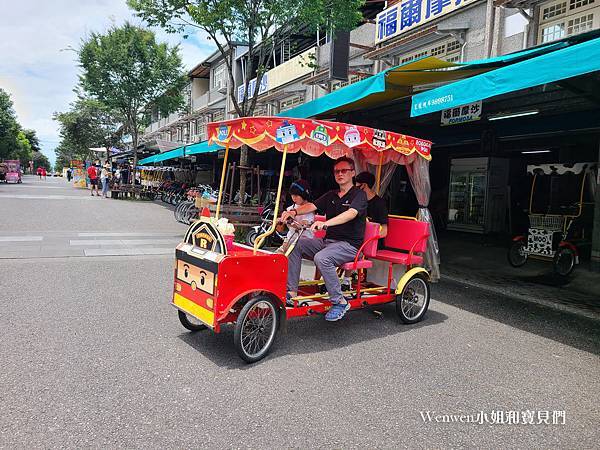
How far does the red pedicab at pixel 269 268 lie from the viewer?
3854 mm

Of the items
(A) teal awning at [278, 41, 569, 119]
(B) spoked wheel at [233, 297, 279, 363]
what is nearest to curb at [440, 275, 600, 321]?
(A) teal awning at [278, 41, 569, 119]

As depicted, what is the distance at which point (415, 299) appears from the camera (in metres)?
5.42

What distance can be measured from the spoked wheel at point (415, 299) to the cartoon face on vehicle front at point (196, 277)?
237cm

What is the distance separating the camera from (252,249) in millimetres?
4324

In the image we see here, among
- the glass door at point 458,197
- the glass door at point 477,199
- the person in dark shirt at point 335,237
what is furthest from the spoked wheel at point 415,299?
the glass door at point 458,197

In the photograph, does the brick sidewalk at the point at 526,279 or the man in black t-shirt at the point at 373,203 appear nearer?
the man in black t-shirt at the point at 373,203

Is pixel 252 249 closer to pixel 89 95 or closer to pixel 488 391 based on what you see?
pixel 488 391

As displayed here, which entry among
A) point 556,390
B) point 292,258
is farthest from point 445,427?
point 292,258

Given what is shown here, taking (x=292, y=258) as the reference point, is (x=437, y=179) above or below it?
above

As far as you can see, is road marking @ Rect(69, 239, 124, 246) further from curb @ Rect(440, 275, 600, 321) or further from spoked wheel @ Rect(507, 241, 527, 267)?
spoked wheel @ Rect(507, 241, 527, 267)

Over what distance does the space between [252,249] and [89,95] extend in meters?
22.0

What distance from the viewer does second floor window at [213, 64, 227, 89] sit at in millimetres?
30281

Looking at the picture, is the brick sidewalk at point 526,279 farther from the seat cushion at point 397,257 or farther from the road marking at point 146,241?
the road marking at point 146,241

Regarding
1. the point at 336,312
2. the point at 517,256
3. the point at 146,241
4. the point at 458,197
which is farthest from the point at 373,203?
the point at 458,197
